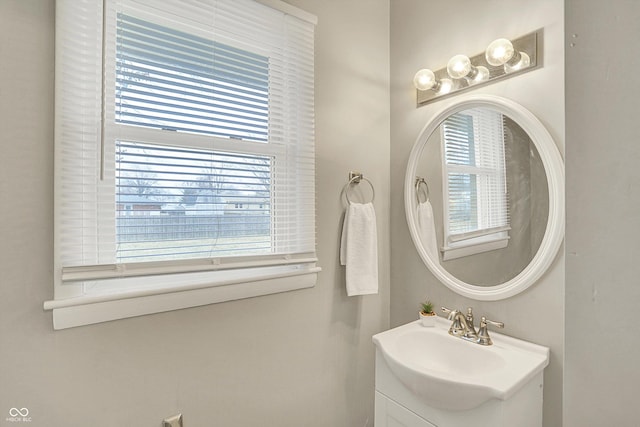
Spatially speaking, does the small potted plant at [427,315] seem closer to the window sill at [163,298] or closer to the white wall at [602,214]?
the window sill at [163,298]

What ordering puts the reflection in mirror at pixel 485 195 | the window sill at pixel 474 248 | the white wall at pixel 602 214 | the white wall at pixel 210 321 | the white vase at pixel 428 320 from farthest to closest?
the white vase at pixel 428 320
the window sill at pixel 474 248
the reflection in mirror at pixel 485 195
the white wall at pixel 210 321
the white wall at pixel 602 214

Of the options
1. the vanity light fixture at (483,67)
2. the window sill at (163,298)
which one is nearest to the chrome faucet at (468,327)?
the window sill at (163,298)

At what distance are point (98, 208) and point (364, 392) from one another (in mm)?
1577

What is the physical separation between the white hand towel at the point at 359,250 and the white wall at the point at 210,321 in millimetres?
76

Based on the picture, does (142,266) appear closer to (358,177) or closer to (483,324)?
(358,177)

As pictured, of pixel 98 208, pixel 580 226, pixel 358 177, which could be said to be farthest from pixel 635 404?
pixel 358 177

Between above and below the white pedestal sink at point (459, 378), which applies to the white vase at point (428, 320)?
above

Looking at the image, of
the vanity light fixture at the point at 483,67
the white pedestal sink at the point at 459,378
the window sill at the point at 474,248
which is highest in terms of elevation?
the vanity light fixture at the point at 483,67

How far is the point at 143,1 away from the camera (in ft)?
3.39

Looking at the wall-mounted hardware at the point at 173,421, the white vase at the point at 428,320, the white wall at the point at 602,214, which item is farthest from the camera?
the white vase at the point at 428,320

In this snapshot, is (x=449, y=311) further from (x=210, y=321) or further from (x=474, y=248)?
(x=210, y=321)

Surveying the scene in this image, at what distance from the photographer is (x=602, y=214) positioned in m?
0.27

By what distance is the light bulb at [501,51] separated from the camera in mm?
1150

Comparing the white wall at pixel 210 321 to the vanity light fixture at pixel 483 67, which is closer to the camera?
the white wall at pixel 210 321
